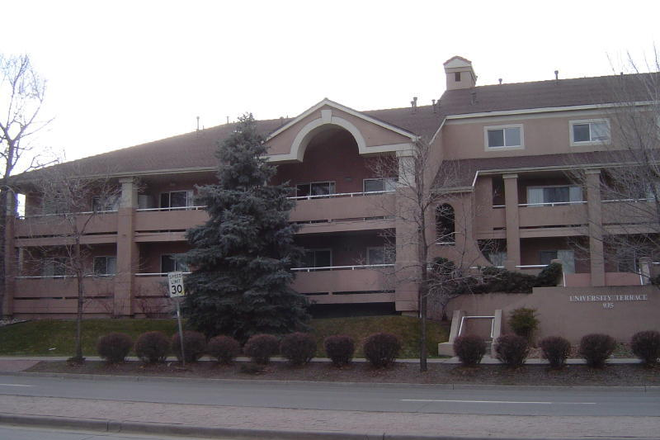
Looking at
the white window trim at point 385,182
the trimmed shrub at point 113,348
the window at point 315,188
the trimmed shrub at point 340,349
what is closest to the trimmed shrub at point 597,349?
the trimmed shrub at point 340,349

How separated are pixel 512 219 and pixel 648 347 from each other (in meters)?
11.9

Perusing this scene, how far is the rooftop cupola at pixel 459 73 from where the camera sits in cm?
3884

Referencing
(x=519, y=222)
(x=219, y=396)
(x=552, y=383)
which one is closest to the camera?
(x=219, y=396)

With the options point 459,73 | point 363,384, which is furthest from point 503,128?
point 363,384

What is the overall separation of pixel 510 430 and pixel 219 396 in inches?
335

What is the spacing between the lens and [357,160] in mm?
31500

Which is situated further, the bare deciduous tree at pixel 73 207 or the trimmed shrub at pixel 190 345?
the bare deciduous tree at pixel 73 207

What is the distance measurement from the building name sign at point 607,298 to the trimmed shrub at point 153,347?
13.5 metres

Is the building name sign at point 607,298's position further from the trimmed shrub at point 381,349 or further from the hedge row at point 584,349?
the trimmed shrub at point 381,349

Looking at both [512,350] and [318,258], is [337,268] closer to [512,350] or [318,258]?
[318,258]

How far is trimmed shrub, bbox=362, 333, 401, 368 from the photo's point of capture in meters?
20.4

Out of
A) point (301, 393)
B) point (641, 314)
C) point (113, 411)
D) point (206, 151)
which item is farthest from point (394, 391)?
point (206, 151)

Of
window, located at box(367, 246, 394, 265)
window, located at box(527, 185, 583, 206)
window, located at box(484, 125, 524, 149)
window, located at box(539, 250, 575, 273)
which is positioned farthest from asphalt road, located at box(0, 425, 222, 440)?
window, located at box(484, 125, 524, 149)

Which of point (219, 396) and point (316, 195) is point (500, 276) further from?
point (219, 396)
